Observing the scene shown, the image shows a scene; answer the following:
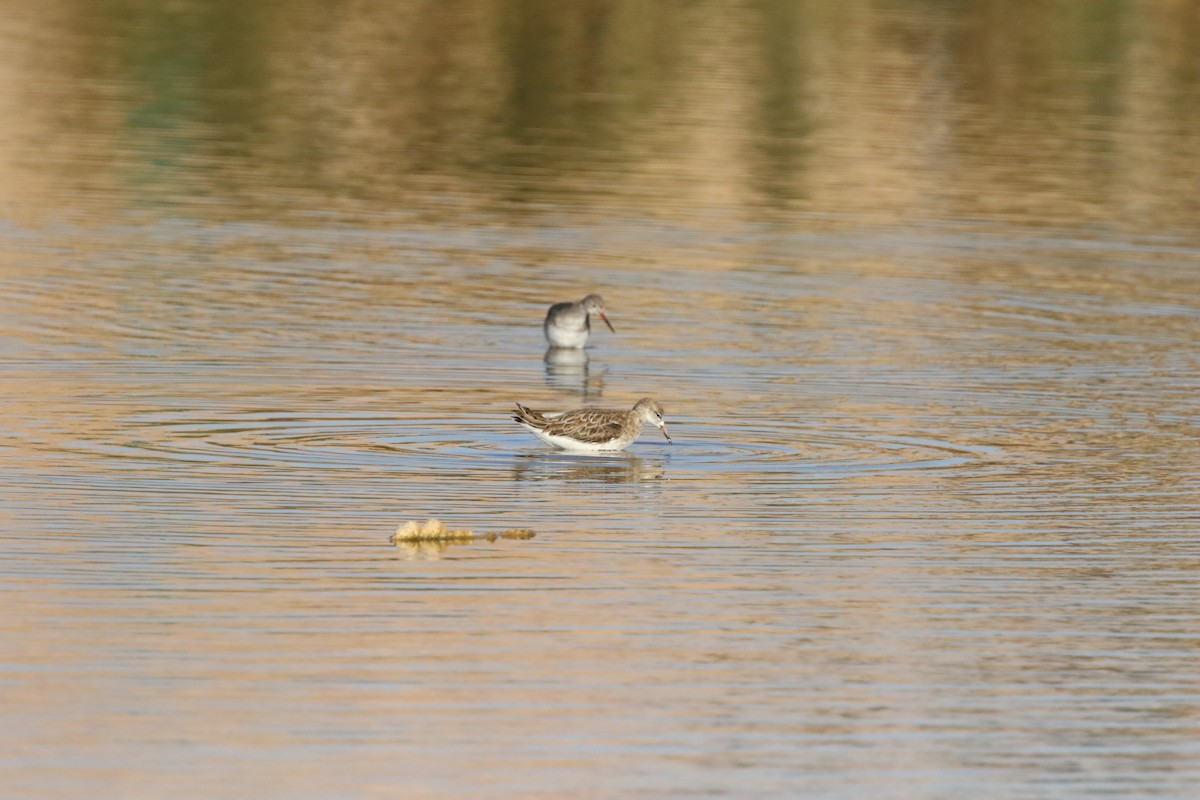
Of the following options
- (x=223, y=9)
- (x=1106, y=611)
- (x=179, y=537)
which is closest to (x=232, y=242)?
(x=179, y=537)

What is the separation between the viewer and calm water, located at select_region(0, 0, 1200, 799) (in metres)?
11.4

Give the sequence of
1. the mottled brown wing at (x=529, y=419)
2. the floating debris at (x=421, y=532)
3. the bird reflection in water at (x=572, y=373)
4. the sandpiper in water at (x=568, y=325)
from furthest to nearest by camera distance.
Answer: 1. the sandpiper in water at (x=568, y=325)
2. the bird reflection in water at (x=572, y=373)
3. the mottled brown wing at (x=529, y=419)
4. the floating debris at (x=421, y=532)

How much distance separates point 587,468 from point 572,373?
192 inches

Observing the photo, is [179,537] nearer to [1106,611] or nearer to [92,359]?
[1106,611]

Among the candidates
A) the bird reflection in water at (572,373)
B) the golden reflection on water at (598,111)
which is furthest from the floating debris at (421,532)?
the golden reflection on water at (598,111)

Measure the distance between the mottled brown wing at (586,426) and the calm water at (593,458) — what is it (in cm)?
29

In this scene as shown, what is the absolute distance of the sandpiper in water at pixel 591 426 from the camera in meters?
18.5

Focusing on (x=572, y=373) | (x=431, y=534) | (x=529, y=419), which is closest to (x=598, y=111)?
(x=572, y=373)

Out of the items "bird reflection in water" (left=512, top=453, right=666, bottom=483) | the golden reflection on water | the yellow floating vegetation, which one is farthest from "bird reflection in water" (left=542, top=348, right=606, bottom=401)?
the golden reflection on water

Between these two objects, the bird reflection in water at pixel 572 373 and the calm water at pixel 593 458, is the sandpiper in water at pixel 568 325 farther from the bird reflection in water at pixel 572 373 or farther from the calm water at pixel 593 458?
the calm water at pixel 593 458

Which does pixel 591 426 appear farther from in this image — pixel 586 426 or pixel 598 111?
pixel 598 111

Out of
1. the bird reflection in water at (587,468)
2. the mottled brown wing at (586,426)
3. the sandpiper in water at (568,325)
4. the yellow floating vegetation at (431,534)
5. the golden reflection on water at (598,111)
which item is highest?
the golden reflection on water at (598,111)

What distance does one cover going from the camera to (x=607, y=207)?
34.9 m

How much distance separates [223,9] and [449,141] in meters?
23.3
